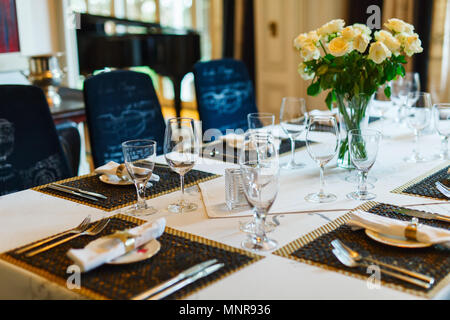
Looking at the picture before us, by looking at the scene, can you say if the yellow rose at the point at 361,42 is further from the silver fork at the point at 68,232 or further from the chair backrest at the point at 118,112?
the chair backrest at the point at 118,112

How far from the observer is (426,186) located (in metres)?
1.51

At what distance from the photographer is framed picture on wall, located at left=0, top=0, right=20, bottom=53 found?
3.92m

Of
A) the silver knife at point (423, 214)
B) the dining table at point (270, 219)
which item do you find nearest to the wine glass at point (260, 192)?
the dining table at point (270, 219)

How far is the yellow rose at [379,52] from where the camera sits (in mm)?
1539

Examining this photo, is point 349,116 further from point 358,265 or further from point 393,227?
point 358,265

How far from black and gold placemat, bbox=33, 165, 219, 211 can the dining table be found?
0.02 m

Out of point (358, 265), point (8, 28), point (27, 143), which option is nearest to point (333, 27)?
point (358, 265)

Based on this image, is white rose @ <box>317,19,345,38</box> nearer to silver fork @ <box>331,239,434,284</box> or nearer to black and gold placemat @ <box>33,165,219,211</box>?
black and gold placemat @ <box>33,165,219,211</box>

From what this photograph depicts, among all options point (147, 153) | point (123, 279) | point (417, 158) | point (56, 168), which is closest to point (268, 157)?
point (147, 153)

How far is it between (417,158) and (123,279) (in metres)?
1.19

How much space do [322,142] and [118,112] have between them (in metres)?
1.05

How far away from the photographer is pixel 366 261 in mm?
1022

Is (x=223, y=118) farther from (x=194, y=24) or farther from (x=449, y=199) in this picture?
(x=194, y=24)

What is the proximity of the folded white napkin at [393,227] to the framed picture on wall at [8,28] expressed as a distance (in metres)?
3.45
